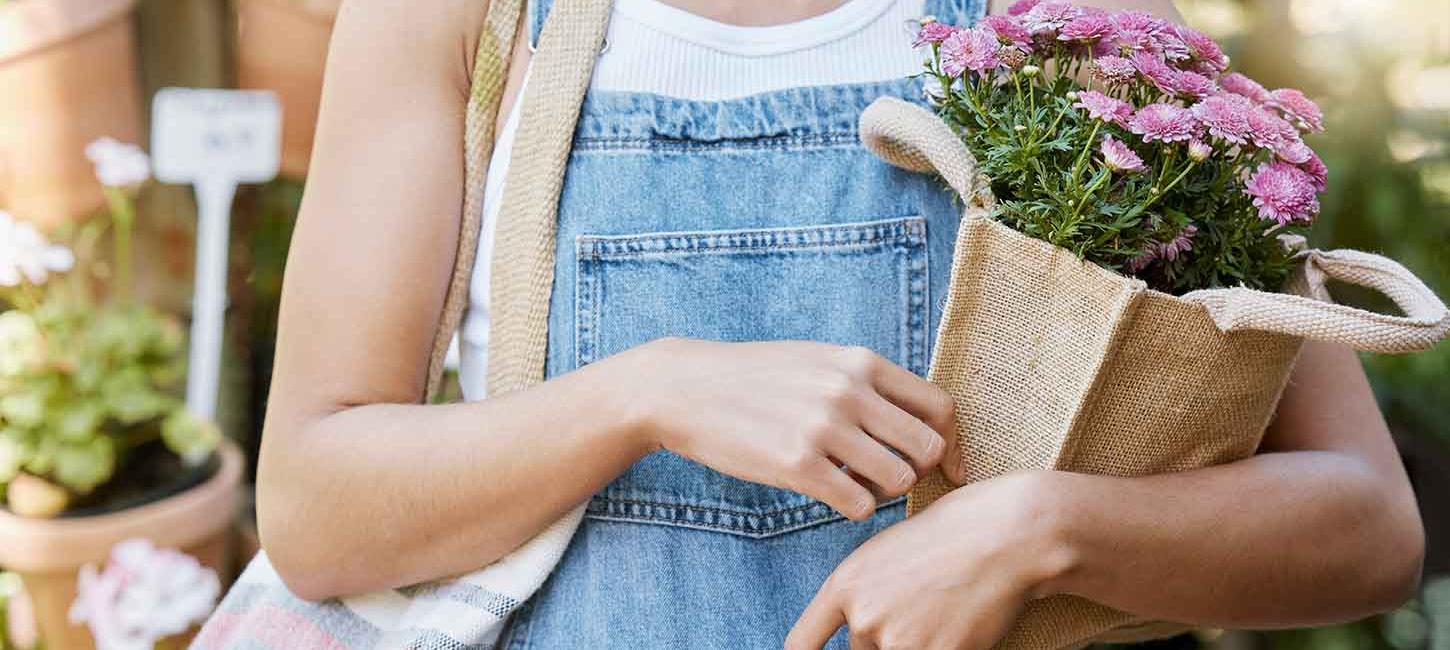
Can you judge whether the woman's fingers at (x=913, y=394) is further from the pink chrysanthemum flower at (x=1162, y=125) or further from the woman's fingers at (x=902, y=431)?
the pink chrysanthemum flower at (x=1162, y=125)

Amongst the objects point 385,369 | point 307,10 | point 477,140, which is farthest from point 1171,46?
point 307,10

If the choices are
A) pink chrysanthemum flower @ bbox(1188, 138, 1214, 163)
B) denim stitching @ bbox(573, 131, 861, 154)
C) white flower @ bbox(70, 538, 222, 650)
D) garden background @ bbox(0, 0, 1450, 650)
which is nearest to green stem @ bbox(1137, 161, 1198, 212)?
pink chrysanthemum flower @ bbox(1188, 138, 1214, 163)

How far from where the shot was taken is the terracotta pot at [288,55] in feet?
8.31

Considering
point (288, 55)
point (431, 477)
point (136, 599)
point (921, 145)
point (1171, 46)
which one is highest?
point (1171, 46)

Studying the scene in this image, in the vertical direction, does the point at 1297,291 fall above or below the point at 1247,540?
above

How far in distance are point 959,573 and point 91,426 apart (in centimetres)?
175

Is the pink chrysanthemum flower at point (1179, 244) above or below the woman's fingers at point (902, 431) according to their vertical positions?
above

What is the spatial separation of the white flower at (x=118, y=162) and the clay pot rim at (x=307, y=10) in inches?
14.6

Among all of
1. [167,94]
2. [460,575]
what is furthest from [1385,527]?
[167,94]

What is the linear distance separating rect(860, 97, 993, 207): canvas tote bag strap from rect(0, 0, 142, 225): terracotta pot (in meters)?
1.67

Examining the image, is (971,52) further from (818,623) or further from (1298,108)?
(818,623)

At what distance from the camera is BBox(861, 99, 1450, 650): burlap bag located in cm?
96

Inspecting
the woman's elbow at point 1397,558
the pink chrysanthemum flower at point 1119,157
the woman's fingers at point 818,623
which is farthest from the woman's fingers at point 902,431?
the woman's elbow at point 1397,558

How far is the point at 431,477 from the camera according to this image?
1.15 metres
